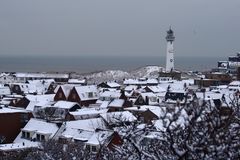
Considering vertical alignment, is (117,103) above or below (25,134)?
below

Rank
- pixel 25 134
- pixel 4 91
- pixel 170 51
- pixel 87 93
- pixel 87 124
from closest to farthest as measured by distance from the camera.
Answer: pixel 87 124
pixel 25 134
pixel 87 93
pixel 4 91
pixel 170 51

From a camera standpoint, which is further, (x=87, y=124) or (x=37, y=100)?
(x=37, y=100)

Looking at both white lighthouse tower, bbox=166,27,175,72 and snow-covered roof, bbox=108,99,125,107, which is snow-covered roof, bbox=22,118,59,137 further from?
white lighthouse tower, bbox=166,27,175,72

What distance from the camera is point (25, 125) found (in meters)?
31.9

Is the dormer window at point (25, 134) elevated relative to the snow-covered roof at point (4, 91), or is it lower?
elevated

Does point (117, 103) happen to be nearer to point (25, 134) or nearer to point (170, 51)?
point (25, 134)

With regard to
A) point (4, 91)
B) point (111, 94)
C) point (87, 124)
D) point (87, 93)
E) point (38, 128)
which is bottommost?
point (4, 91)

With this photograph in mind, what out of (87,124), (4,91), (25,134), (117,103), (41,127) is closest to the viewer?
(41,127)

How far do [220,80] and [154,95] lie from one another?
2433cm

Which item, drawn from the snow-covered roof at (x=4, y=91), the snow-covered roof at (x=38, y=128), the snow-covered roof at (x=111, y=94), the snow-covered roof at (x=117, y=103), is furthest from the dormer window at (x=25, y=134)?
the snow-covered roof at (x=4, y=91)

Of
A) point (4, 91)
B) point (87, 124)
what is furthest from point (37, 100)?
point (4, 91)

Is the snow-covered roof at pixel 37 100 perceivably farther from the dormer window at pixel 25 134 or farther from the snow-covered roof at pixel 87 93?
the dormer window at pixel 25 134

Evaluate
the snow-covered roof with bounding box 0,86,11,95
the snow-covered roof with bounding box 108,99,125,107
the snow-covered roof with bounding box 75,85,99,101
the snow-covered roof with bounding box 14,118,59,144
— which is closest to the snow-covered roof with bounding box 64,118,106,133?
the snow-covered roof with bounding box 14,118,59,144

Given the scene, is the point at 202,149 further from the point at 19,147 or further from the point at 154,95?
the point at 154,95
